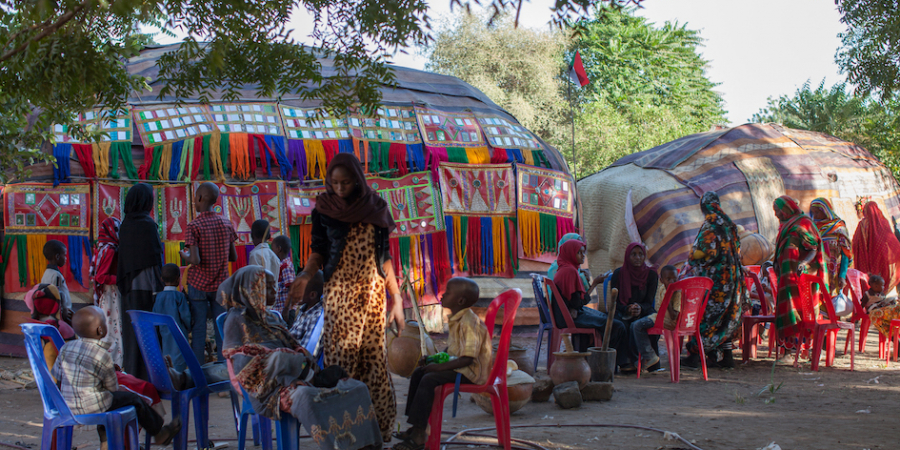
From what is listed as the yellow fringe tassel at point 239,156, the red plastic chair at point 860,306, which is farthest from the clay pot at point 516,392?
the yellow fringe tassel at point 239,156

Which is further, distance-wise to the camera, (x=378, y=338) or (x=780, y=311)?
(x=780, y=311)

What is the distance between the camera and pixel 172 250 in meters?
7.65

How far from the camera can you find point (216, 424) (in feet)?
15.2

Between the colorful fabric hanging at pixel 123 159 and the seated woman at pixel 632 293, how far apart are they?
5.04 metres

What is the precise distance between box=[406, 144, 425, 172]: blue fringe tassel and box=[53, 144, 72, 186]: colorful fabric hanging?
11.9ft

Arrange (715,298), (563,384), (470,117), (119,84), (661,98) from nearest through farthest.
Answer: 1. (119,84)
2. (563,384)
3. (715,298)
4. (470,117)
5. (661,98)

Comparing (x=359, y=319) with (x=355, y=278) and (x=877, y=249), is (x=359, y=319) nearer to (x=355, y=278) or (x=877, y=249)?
(x=355, y=278)

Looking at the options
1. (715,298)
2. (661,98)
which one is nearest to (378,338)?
(715,298)

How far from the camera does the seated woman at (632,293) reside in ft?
21.7

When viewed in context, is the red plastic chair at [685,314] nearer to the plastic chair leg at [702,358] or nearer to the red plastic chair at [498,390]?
the plastic chair leg at [702,358]

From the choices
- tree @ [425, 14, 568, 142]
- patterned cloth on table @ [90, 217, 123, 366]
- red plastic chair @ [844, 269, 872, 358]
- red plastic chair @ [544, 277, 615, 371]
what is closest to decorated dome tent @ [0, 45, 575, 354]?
patterned cloth on table @ [90, 217, 123, 366]

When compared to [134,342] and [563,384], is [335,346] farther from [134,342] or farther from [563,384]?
[134,342]

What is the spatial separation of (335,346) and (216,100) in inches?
222

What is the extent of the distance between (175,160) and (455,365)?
5.27 m
